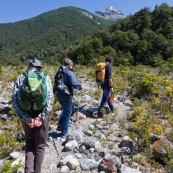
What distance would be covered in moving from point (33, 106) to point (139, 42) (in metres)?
54.5

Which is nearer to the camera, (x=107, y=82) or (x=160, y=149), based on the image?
(x=160, y=149)

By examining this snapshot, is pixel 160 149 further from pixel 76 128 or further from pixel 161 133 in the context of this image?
pixel 76 128

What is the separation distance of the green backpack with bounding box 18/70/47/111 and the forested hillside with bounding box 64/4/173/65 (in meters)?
44.4

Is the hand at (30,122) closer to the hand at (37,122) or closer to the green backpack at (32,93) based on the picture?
the hand at (37,122)

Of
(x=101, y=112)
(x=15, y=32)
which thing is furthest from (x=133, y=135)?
(x=15, y=32)

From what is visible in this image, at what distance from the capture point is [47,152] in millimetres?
4418

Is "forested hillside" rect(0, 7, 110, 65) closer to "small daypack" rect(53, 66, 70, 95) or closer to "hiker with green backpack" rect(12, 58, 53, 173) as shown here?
"small daypack" rect(53, 66, 70, 95)

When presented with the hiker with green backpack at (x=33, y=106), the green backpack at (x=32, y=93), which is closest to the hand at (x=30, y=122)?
the hiker with green backpack at (x=33, y=106)

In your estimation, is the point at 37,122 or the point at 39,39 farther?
the point at 39,39

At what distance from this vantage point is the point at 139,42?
5481 cm

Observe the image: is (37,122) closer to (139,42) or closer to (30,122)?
(30,122)

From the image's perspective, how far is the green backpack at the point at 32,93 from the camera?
301cm

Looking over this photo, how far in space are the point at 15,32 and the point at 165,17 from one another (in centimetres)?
14946

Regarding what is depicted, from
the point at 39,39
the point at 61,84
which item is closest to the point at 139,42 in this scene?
the point at 61,84
